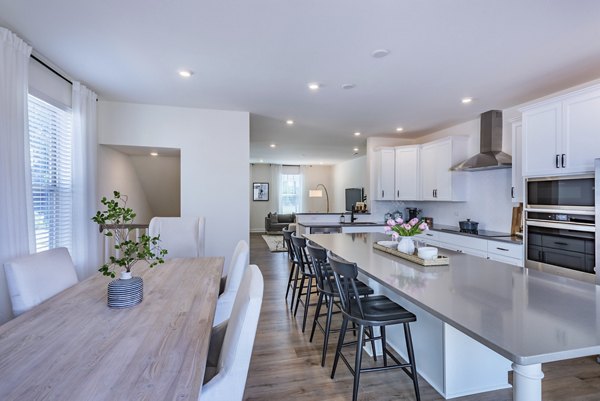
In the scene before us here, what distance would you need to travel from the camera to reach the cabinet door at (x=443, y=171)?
4793 millimetres

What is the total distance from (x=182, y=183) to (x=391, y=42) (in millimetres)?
3259

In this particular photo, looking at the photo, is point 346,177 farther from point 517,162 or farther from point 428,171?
point 517,162

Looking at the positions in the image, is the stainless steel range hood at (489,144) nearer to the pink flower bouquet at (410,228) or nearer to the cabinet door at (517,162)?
the cabinet door at (517,162)

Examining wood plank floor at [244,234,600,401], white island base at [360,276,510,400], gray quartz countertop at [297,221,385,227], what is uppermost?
gray quartz countertop at [297,221,385,227]

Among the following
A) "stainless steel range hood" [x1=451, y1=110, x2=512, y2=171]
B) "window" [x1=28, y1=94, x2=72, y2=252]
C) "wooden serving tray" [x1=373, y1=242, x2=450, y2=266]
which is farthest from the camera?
"stainless steel range hood" [x1=451, y1=110, x2=512, y2=171]

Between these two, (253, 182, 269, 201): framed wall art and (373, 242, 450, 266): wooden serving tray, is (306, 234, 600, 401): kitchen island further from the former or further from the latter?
(253, 182, 269, 201): framed wall art

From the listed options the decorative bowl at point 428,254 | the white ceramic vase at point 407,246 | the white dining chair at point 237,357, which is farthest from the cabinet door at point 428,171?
the white dining chair at point 237,357

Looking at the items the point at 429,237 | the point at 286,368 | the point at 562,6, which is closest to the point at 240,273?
the point at 286,368

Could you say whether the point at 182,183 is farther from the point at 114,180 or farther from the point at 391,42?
the point at 391,42

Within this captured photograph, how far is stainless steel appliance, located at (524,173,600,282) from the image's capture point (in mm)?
2605

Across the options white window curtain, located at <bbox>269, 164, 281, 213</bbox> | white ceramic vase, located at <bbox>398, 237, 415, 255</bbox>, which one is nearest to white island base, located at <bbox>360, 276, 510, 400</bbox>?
white ceramic vase, located at <bbox>398, 237, 415, 255</bbox>

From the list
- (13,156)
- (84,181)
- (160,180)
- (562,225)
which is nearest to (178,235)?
(84,181)

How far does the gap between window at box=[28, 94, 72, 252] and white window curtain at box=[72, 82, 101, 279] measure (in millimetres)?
65

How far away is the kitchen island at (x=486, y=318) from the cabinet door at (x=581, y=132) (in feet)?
4.98
